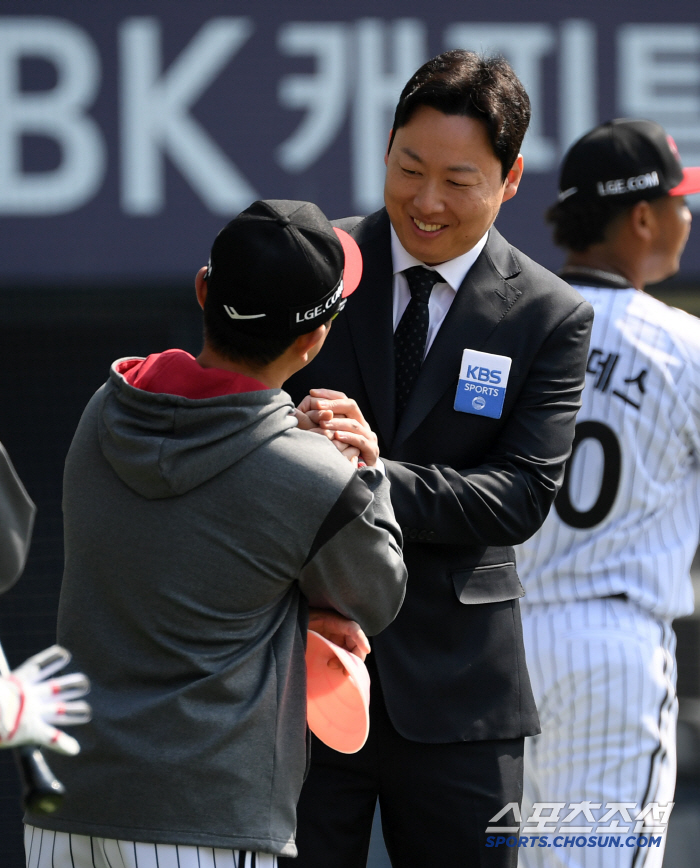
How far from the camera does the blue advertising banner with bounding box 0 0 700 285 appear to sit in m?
4.17

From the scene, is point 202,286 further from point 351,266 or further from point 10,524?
point 10,524

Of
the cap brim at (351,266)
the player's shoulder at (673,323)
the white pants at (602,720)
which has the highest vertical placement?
the cap brim at (351,266)

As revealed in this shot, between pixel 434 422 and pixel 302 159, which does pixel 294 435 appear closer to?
pixel 434 422

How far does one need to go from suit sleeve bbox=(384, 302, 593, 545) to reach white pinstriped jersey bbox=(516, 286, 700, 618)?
0.64 metres

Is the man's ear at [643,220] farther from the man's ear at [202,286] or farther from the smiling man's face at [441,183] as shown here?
the man's ear at [202,286]

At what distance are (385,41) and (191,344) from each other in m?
1.21

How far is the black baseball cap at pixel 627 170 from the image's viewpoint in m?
3.15

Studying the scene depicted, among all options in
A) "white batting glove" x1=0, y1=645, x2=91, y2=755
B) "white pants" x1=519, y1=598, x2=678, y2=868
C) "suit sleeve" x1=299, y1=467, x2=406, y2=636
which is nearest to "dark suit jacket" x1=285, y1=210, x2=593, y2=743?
"suit sleeve" x1=299, y1=467, x2=406, y2=636

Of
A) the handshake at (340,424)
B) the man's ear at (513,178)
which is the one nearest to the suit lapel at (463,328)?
the man's ear at (513,178)

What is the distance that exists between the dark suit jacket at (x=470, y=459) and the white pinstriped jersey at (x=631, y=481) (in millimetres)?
662

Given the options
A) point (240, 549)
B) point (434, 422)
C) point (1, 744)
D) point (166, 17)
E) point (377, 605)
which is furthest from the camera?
point (166, 17)

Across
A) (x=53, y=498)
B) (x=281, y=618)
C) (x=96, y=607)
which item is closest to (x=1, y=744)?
(x=96, y=607)

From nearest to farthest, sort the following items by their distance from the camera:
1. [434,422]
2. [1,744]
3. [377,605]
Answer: [1,744], [377,605], [434,422]

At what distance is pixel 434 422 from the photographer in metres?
2.21
